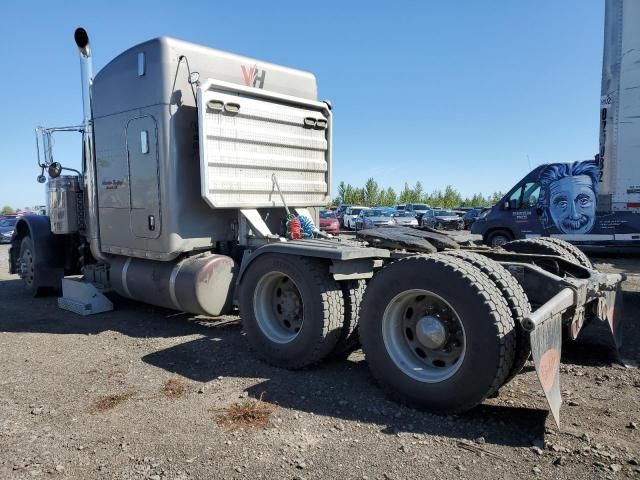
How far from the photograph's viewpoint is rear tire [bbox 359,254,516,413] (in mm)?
3350

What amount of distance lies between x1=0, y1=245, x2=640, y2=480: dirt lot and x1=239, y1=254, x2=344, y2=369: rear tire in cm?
21

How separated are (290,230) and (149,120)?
83.1 inches

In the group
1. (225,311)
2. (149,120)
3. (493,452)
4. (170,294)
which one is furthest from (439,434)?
(149,120)

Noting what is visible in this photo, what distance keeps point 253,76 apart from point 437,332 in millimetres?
4272

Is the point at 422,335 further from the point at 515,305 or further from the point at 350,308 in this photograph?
the point at 350,308

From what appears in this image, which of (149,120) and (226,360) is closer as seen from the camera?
(226,360)

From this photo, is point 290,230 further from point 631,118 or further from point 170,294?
point 631,118

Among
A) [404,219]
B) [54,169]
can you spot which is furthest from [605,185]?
[404,219]

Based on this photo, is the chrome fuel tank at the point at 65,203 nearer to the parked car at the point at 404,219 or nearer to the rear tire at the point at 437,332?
the rear tire at the point at 437,332

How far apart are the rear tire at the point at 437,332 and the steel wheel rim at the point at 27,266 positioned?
6.98 metres

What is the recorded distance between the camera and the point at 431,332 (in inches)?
149

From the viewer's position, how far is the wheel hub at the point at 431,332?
3.76 metres

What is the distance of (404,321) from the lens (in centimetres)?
402

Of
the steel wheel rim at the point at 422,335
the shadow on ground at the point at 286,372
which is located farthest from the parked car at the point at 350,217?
the steel wheel rim at the point at 422,335
